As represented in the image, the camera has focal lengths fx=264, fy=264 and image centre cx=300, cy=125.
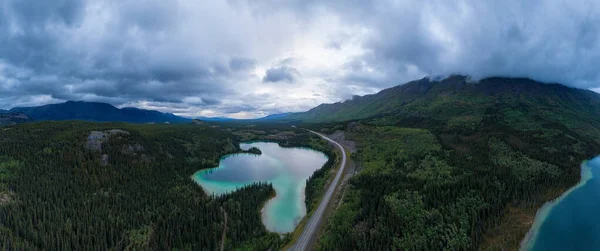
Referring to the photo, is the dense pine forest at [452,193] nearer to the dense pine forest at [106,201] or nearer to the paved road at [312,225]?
the paved road at [312,225]

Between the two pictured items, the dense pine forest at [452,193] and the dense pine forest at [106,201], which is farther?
the dense pine forest at [106,201]

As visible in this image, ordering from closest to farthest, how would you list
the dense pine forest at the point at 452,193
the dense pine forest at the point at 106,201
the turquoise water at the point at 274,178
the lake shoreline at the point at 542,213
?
the dense pine forest at the point at 452,193, the lake shoreline at the point at 542,213, the dense pine forest at the point at 106,201, the turquoise water at the point at 274,178

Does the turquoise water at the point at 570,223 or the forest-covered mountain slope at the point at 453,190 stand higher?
the forest-covered mountain slope at the point at 453,190

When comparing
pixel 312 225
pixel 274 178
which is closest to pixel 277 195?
pixel 274 178

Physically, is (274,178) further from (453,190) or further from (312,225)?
(453,190)

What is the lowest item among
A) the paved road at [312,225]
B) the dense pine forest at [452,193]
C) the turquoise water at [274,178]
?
the turquoise water at [274,178]

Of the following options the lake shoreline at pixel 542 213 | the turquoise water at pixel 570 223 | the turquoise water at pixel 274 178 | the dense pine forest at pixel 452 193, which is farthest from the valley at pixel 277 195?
the turquoise water at pixel 570 223

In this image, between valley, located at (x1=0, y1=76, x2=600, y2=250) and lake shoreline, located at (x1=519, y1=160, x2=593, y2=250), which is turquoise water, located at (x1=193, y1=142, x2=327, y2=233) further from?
lake shoreline, located at (x1=519, y1=160, x2=593, y2=250)
